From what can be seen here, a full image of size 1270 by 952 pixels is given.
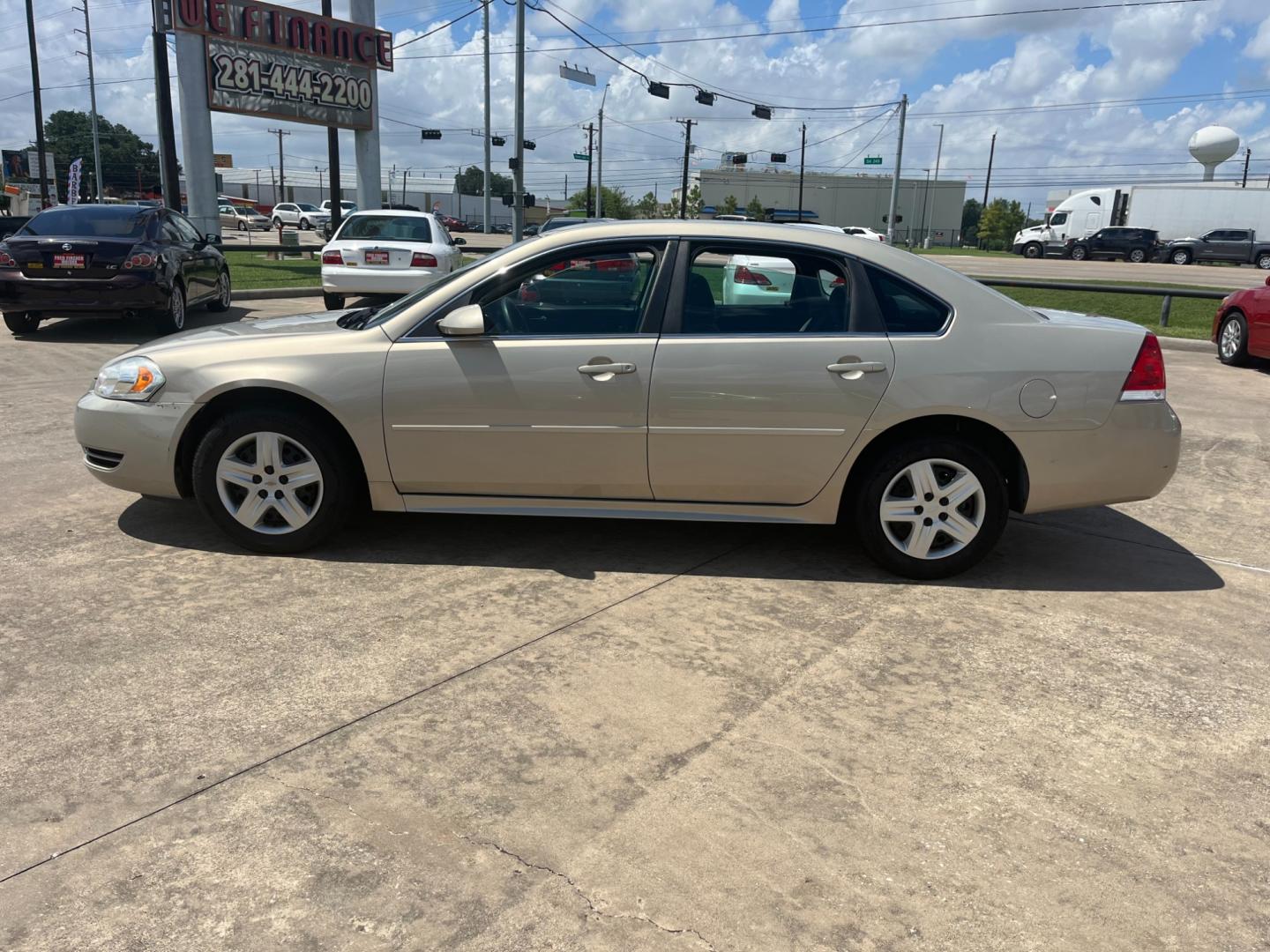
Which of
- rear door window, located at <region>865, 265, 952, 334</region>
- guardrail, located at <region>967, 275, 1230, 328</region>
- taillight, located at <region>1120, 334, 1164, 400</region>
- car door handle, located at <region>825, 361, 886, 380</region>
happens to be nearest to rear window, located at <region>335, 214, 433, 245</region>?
guardrail, located at <region>967, 275, 1230, 328</region>

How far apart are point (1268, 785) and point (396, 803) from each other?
2.61 m

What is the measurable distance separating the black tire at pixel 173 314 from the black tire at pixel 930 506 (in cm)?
936

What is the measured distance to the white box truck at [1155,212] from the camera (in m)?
45.2

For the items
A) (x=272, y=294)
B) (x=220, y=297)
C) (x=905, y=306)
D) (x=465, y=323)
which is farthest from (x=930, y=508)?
(x=272, y=294)

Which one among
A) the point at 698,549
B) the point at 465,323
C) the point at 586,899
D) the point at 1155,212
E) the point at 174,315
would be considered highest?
the point at 1155,212

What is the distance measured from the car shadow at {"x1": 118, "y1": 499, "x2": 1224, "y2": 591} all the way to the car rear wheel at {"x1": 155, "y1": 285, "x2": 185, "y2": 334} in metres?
6.84

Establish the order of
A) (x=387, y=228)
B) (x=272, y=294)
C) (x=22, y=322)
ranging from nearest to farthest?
(x=22, y=322), (x=387, y=228), (x=272, y=294)

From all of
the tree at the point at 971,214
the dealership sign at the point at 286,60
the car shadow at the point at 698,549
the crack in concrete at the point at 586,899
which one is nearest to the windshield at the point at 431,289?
the car shadow at the point at 698,549

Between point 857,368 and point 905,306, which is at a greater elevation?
point 905,306

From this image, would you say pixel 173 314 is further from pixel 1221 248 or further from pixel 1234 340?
pixel 1221 248

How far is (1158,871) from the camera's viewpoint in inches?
99.9

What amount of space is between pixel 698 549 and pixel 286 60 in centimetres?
2360

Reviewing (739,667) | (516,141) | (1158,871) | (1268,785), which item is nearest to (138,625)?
(739,667)

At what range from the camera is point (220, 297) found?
13969 millimetres
